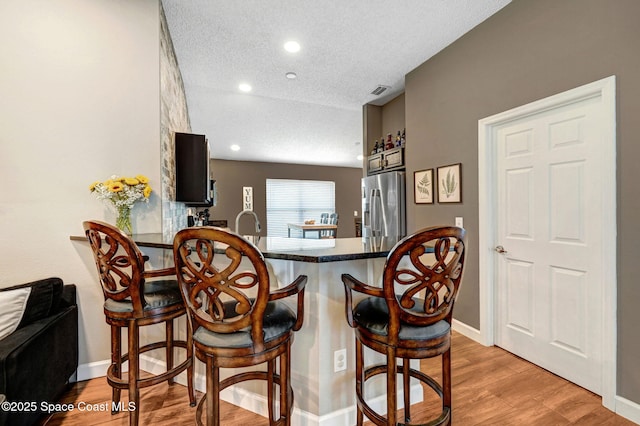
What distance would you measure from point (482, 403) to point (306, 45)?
3.35m

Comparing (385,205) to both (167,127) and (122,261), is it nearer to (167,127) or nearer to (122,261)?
(167,127)

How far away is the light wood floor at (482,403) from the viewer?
1.75m

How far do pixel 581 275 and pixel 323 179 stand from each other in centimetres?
831

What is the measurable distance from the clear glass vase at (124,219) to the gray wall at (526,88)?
112 inches

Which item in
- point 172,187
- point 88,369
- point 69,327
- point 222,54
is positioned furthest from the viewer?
point 222,54

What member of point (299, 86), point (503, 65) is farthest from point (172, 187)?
point (503, 65)

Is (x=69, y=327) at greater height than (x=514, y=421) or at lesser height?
greater

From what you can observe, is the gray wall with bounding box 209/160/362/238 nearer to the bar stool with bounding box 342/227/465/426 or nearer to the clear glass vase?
the clear glass vase

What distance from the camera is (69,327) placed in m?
2.04

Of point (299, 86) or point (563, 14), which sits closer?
point (563, 14)

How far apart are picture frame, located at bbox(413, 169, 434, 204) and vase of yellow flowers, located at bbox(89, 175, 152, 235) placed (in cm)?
269

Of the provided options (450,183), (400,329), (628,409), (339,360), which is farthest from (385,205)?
(400,329)

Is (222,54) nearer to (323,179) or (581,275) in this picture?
(581,275)

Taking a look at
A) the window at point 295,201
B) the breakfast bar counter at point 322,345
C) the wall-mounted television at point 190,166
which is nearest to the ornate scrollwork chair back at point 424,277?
the breakfast bar counter at point 322,345
